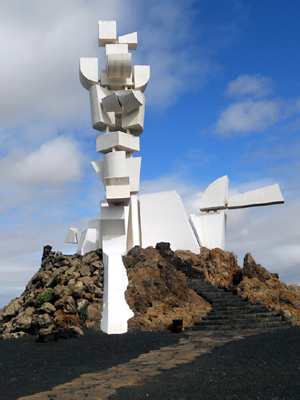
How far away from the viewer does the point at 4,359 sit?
30.0 ft

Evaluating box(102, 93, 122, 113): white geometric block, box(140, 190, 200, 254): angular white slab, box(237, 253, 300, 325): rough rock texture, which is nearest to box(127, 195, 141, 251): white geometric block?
box(140, 190, 200, 254): angular white slab

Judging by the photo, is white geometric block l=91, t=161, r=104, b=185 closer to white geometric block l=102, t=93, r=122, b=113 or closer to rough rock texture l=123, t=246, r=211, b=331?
white geometric block l=102, t=93, r=122, b=113

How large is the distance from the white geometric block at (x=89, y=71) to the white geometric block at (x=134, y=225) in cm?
582

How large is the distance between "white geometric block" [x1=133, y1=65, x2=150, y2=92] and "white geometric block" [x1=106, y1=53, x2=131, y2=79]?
0.65m

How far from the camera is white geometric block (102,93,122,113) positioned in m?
18.6

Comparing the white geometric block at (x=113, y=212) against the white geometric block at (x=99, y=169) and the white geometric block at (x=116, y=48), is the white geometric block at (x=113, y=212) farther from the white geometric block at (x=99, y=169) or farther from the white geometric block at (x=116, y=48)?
the white geometric block at (x=116, y=48)

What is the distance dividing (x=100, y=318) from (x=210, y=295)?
453cm

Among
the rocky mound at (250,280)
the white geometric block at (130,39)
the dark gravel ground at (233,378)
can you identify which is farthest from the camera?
the white geometric block at (130,39)

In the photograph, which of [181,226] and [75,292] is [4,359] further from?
Answer: [181,226]

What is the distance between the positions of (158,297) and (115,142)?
7.64 m

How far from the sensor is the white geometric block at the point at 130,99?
18.4m

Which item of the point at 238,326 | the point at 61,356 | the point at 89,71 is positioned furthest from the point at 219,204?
the point at 61,356

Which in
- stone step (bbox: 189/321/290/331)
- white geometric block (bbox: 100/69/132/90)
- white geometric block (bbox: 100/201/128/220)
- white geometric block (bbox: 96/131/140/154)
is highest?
white geometric block (bbox: 100/69/132/90)

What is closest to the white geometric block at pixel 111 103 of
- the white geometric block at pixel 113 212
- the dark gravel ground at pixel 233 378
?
the white geometric block at pixel 113 212
